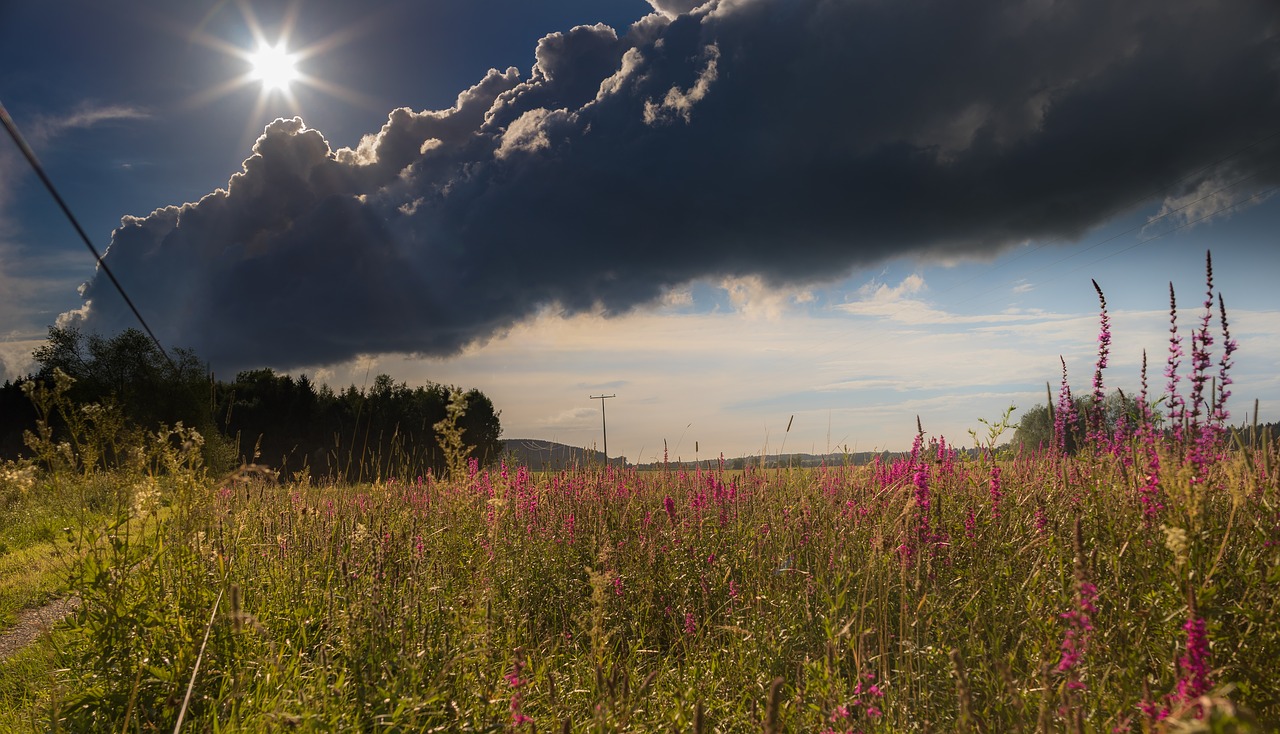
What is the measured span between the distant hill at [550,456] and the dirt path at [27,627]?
15.2 feet

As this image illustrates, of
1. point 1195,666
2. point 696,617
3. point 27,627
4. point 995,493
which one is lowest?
point 27,627

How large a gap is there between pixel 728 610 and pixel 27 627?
7.53 meters

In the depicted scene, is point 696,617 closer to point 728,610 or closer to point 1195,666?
point 728,610

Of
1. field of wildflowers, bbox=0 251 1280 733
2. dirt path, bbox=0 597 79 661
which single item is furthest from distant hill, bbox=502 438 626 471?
dirt path, bbox=0 597 79 661

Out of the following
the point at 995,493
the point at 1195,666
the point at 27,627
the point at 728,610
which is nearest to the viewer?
the point at 1195,666

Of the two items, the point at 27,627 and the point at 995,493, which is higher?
the point at 995,493

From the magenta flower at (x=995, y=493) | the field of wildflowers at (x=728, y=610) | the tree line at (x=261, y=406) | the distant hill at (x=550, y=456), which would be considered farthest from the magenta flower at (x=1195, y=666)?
Result: the tree line at (x=261, y=406)

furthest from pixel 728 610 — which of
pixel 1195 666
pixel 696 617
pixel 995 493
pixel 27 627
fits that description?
pixel 27 627

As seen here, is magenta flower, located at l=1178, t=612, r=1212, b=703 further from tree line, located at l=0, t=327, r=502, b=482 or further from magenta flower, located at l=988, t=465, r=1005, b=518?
A: tree line, located at l=0, t=327, r=502, b=482

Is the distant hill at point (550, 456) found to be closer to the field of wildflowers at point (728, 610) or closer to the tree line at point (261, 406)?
the field of wildflowers at point (728, 610)

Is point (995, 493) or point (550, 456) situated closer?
point (995, 493)

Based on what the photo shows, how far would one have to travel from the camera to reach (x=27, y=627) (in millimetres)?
7285

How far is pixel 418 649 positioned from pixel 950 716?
291 centimetres

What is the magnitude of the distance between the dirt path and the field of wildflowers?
53.6 inches
